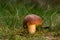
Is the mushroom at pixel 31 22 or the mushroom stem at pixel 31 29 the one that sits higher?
the mushroom at pixel 31 22

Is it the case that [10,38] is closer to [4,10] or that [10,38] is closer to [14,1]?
[4,10]

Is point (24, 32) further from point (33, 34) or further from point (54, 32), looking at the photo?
point (54, 32)

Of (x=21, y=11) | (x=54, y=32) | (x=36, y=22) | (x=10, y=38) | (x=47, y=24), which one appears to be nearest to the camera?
(x=10, y=38)

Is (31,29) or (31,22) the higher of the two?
(31,22)

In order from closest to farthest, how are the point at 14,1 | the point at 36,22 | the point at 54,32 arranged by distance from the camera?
the point at 36,22, the point at 54,32, the point at 14,1

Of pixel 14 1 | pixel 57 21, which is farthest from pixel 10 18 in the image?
pixel 14 1

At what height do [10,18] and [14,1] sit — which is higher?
[14,1]

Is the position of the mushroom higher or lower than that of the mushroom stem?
higher

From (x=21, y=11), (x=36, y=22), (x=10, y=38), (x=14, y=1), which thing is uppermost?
(x=14, y=1)

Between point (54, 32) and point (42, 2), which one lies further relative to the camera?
point (42, 2)

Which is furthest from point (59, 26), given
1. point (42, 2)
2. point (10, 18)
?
point (42, 2)
